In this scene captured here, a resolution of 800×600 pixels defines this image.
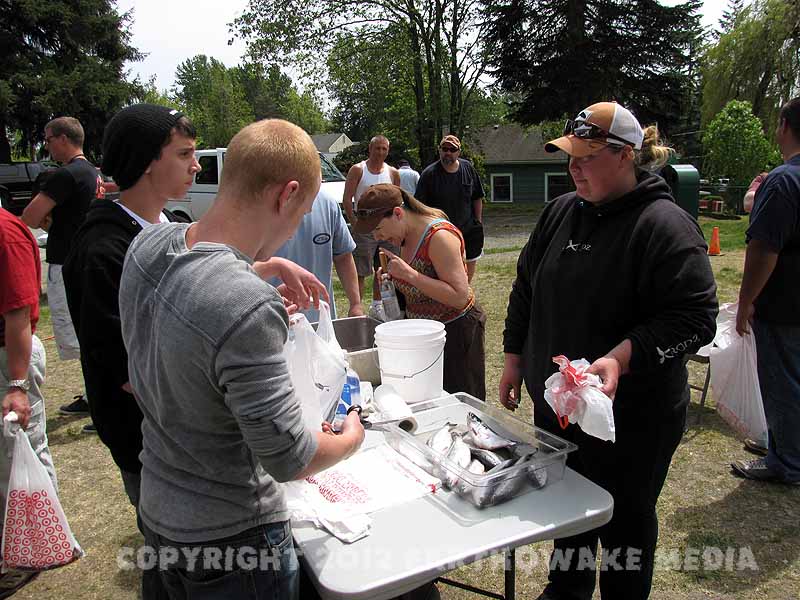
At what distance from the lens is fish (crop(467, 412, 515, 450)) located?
1.73 meters

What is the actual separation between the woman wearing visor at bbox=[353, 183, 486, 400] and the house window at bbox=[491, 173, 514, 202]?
93.4ft

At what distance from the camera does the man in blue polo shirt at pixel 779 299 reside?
2.96 m

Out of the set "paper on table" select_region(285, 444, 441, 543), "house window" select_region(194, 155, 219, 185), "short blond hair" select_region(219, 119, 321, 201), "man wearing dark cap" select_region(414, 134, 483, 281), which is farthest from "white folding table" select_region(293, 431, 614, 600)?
"house window" select_region(194, 155, 219, 185)

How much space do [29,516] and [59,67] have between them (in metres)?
27.2

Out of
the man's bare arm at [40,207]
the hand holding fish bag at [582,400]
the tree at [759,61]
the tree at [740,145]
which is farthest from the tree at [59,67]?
the hand holding fish bag at [582,400]

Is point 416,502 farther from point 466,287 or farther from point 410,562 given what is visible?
point 466,287

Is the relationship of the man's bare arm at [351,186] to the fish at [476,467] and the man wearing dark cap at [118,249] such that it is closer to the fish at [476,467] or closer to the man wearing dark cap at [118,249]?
the man wearing dark cap at [118,249]

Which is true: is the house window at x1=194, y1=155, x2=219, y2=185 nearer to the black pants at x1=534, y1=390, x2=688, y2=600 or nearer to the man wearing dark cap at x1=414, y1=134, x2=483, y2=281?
the man wearing dark cap at x1=414, y1=134, x2=483, y2=281

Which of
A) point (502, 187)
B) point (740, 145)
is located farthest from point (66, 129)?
point (502, 187)

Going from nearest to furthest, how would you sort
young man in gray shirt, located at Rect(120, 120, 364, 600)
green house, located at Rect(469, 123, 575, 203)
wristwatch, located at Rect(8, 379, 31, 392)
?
young man in gray shirt, located at Rect(120, 120, 364, 600), wristwatch, located at Rect(8, 379, 31, 392), green house, located at Rect(469, 123, 575, 203)

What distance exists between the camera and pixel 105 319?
175 cm

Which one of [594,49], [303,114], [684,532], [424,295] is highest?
[303,114]

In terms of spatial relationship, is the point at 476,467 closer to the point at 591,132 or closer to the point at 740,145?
the point at 591,132

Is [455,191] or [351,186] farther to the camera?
[351,186]
